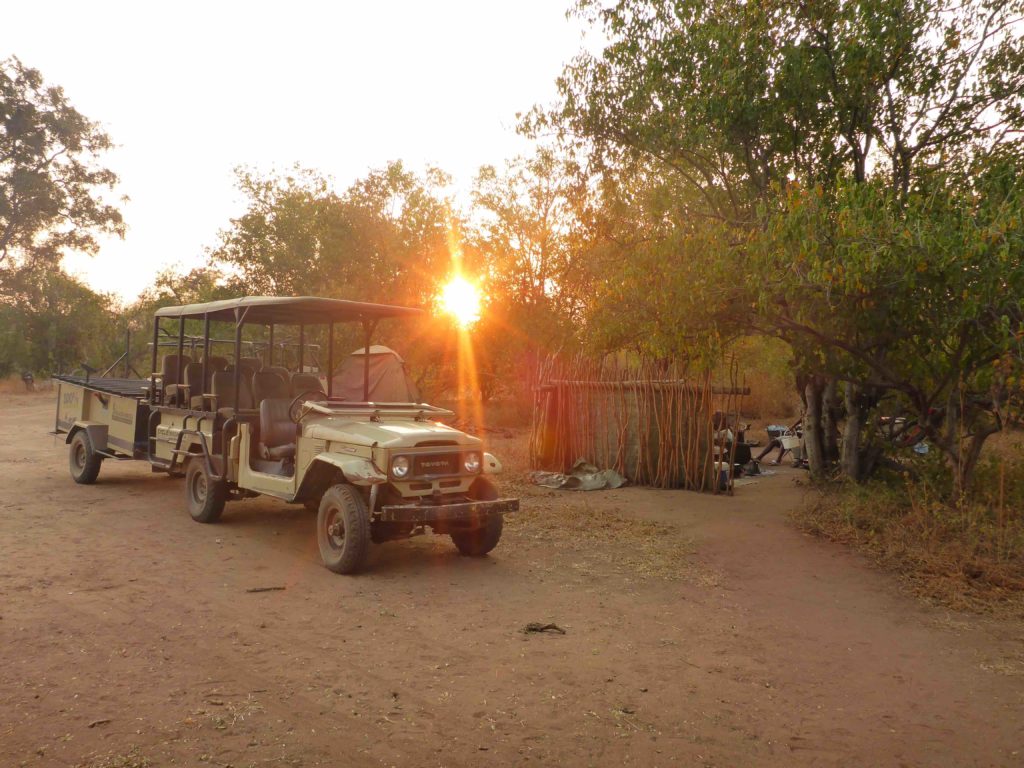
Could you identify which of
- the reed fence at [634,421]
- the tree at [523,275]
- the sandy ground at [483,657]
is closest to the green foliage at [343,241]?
the tree at [523,275]

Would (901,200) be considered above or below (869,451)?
above

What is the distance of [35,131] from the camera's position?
31.4 m

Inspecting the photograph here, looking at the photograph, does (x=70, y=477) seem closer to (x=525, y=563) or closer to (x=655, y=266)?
(x=525, y=563)

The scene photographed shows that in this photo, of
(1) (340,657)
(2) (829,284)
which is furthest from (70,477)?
(2) (829,284)

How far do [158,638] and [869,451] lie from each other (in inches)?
371

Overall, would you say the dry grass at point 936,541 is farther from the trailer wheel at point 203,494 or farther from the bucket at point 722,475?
the trailer wheel at point 203,494

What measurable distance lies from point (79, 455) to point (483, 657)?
346 inches

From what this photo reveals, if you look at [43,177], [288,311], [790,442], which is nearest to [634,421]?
[790,442]

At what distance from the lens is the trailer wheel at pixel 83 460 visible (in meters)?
10.9

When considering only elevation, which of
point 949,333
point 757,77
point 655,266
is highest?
point 757,77

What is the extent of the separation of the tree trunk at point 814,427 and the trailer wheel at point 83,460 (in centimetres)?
1006

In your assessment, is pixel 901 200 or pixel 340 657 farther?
pixel 901 200

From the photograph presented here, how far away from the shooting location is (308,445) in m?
7.32

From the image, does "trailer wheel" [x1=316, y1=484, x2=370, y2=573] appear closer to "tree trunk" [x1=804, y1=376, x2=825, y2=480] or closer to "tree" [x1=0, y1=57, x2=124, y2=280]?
"tree trunk" [x1=804, y1=376, x2=825, y2=480]
